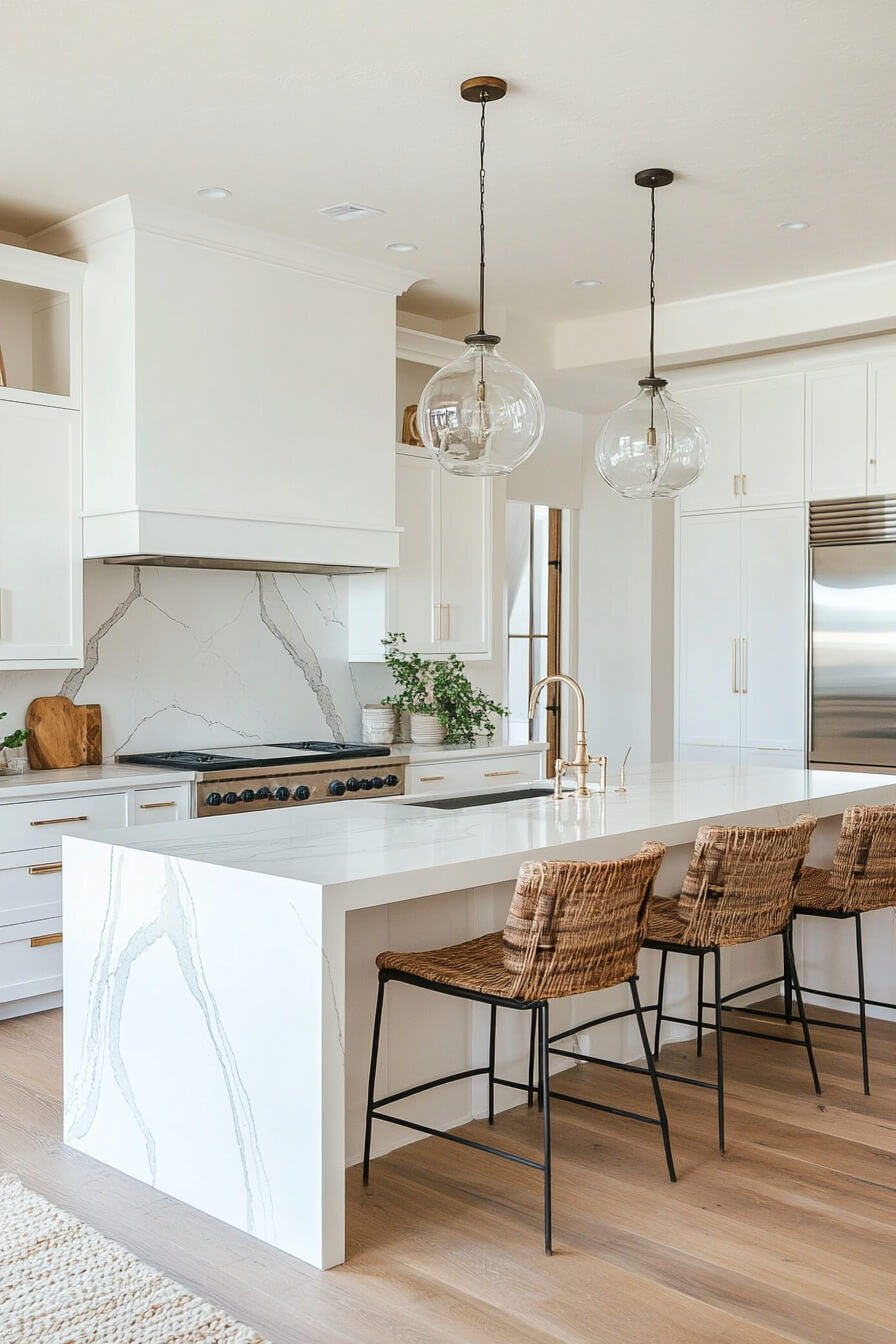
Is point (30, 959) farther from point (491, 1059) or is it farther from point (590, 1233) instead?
point (590, 1233)

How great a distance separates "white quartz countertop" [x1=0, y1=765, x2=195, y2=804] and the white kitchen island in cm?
114

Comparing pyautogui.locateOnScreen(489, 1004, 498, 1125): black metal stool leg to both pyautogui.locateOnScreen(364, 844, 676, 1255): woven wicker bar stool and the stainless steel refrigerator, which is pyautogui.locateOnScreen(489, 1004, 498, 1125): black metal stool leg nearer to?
pyautogui.locateOnScreen(364, 844, 676, 1255): woven wicker bar stool

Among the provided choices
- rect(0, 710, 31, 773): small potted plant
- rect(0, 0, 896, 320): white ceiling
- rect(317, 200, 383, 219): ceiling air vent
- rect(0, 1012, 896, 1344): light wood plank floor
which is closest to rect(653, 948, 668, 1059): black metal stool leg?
rect(0, 1012, 896, 1344): light wood plank floor

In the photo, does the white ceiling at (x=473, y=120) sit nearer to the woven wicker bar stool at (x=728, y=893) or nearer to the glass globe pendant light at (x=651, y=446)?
the glass globe pendant light at (x=651, y=446)

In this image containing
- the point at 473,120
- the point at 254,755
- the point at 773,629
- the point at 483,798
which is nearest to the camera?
the point at 473,120

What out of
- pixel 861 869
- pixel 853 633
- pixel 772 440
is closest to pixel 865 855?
pixel 861 869

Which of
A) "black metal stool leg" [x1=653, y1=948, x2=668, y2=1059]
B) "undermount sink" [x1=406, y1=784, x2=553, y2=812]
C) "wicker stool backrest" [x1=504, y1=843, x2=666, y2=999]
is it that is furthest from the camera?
"undermount sink" [x1=406, y1=784, x2=553, y2=812]

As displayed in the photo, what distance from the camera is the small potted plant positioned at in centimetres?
443

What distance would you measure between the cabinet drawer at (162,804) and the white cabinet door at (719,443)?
3178 millimetres

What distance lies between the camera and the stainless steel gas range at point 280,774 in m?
4.65

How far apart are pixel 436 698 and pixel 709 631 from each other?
60.3 inches

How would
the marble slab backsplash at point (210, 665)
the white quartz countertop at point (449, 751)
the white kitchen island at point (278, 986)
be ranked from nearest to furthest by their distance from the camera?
the white kitchen island at point (278, 986), the marble slab backsplash at point (210, 665), the white quartz countertop at point (449, 751)

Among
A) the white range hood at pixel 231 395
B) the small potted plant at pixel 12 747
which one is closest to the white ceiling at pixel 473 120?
the white range hood at pixel 231 395

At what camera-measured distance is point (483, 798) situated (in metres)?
4.07
